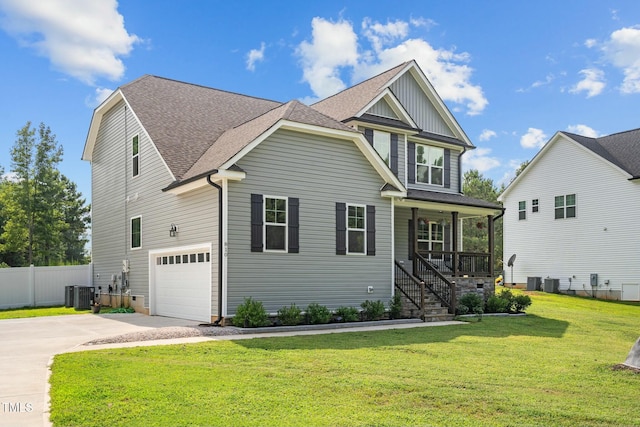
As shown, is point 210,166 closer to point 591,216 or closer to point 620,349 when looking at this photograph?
point 620,349

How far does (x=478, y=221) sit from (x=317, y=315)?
41623 millimetres

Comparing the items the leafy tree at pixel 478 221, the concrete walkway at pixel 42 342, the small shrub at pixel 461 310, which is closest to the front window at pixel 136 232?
the concrete walkway at pixel 42 342

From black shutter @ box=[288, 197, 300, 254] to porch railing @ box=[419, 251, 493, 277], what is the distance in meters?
6.07

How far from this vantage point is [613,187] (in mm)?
28031

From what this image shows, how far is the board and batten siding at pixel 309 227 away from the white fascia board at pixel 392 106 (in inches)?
120

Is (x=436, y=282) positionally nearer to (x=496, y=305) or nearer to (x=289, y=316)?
(x=496, y=305)

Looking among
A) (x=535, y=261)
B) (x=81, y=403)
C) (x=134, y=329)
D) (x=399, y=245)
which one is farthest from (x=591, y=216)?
(x=81, y=403)

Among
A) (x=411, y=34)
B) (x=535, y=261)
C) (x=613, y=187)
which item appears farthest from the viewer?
(x=535, y=261)

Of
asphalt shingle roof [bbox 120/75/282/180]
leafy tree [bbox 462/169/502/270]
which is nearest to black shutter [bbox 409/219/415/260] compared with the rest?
asphalt shingle roof [bbox 120/75/282/180]

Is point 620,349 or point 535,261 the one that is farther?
point 535,261

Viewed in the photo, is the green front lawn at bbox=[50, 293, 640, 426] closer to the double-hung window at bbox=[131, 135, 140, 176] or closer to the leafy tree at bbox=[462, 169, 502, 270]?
the double-hung window at bbox=[131, 135, 140, 176]

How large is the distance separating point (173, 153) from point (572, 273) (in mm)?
22397

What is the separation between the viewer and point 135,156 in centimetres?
1950

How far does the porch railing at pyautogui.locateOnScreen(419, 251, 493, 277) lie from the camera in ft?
64.4
